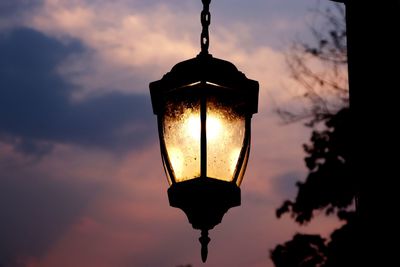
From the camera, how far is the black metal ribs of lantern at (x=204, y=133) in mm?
3918

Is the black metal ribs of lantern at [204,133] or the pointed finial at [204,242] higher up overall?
the black metal ribs of lantern at [204,133]

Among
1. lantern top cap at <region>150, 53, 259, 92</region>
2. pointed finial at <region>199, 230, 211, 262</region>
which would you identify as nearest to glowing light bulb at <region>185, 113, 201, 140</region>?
lantern top cap at <region>150, 53, 259, 92</region>

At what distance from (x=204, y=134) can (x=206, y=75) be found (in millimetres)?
377

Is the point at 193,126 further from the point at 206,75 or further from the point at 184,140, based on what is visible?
the point at 206,75

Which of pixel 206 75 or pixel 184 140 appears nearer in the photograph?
pixel 184 140

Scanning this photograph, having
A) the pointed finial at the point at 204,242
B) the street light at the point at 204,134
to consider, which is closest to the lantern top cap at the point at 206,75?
the street light at the point at 204,134

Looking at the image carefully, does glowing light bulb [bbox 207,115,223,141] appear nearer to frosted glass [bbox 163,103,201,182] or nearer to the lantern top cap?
frosted glass [bbox 163,103,201,182]

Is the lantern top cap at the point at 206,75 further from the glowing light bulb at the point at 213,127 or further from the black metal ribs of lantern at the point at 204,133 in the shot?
the glowing light bulb at the point at 213,127

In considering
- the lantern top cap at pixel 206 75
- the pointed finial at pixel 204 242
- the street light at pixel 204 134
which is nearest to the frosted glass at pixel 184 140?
the street light at pixel 204 134

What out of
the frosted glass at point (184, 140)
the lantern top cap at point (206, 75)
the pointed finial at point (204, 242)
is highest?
the lantern top cap at point (206, 75)

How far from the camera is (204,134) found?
389 centimetres

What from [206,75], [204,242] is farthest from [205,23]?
[204,242]

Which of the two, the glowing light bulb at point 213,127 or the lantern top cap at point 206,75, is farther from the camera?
the lantern top cap at point 206,75

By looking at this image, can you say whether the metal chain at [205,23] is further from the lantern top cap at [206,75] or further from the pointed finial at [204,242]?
the pointed finial at [204,242]
